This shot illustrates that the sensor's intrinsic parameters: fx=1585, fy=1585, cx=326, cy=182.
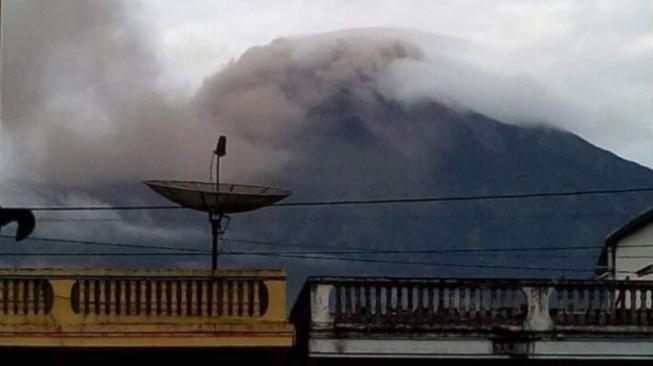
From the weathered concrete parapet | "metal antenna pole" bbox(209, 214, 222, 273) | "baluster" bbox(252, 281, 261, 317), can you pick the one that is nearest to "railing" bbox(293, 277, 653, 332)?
the weathered concrete parapet

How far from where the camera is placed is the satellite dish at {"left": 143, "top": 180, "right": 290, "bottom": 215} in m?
19.2

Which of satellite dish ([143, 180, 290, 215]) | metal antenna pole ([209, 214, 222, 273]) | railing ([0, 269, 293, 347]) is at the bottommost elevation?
railing ([0, 269, 293, 347])

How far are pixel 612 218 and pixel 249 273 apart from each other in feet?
340

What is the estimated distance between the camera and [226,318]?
1844cm

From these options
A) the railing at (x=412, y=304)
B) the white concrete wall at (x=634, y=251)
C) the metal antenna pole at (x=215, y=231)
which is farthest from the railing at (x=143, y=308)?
the white concrete wall at (x=634, y=251)

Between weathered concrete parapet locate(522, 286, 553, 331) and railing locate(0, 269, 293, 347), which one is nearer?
railing locate(0, 269, 293, 347)

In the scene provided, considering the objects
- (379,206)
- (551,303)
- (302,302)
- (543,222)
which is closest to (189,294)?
(302,302)

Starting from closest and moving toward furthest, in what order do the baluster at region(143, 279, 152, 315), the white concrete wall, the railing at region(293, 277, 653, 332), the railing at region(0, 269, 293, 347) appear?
the railing at region(0, 269, 293, 347)
the baluster at region(143, 279, 152, 315)
the railing at region(293, 277, 653, 332)
the white concrete wall

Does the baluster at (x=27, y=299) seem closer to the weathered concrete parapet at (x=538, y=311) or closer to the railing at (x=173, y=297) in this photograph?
the railing at (x=173, y=297)

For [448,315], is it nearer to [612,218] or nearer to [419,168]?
[612,218]

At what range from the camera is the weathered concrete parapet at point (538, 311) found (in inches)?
760

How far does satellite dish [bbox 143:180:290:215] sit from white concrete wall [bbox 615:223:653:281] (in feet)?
40.3

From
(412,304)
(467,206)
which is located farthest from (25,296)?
(467,206)

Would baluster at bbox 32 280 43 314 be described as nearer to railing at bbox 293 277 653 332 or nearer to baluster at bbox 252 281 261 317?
baluster at bbox 252 281 261 317
